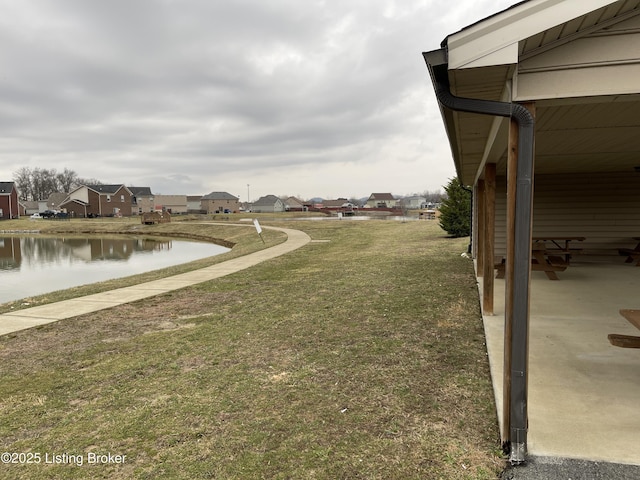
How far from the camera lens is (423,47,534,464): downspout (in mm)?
2535

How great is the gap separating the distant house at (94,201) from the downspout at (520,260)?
7397 cm

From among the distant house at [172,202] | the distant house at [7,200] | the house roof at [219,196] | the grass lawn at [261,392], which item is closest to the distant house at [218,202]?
the house roof at [219,196]

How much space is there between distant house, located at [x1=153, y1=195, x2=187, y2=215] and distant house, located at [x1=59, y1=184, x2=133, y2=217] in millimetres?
16892

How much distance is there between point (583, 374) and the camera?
3.75 meters

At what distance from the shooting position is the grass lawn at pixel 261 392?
2.61 meters

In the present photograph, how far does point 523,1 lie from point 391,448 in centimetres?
287

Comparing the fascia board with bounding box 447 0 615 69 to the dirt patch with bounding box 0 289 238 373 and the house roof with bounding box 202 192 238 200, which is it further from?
the house roof with bounding box 202 192 238 200

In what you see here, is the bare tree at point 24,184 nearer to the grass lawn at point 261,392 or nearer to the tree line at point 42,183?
the tree line at point 42,183

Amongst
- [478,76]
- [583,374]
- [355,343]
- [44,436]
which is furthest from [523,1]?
[44,436]

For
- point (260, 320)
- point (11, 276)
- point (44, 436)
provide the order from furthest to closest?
Result: point (11, 276), point (260, 320), point (44, 436)

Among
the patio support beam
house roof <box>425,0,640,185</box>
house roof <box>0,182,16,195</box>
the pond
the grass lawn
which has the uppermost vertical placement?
house roof <box>0,182,16,195</box>

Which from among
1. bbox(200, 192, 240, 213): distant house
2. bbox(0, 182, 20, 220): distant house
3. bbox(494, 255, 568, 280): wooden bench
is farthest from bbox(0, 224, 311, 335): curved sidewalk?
bbox(200, 192, 240, 213): distant house

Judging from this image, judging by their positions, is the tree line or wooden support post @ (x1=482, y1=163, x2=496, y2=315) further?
the tree line

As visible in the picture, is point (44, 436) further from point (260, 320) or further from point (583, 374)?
point (583, 374)
